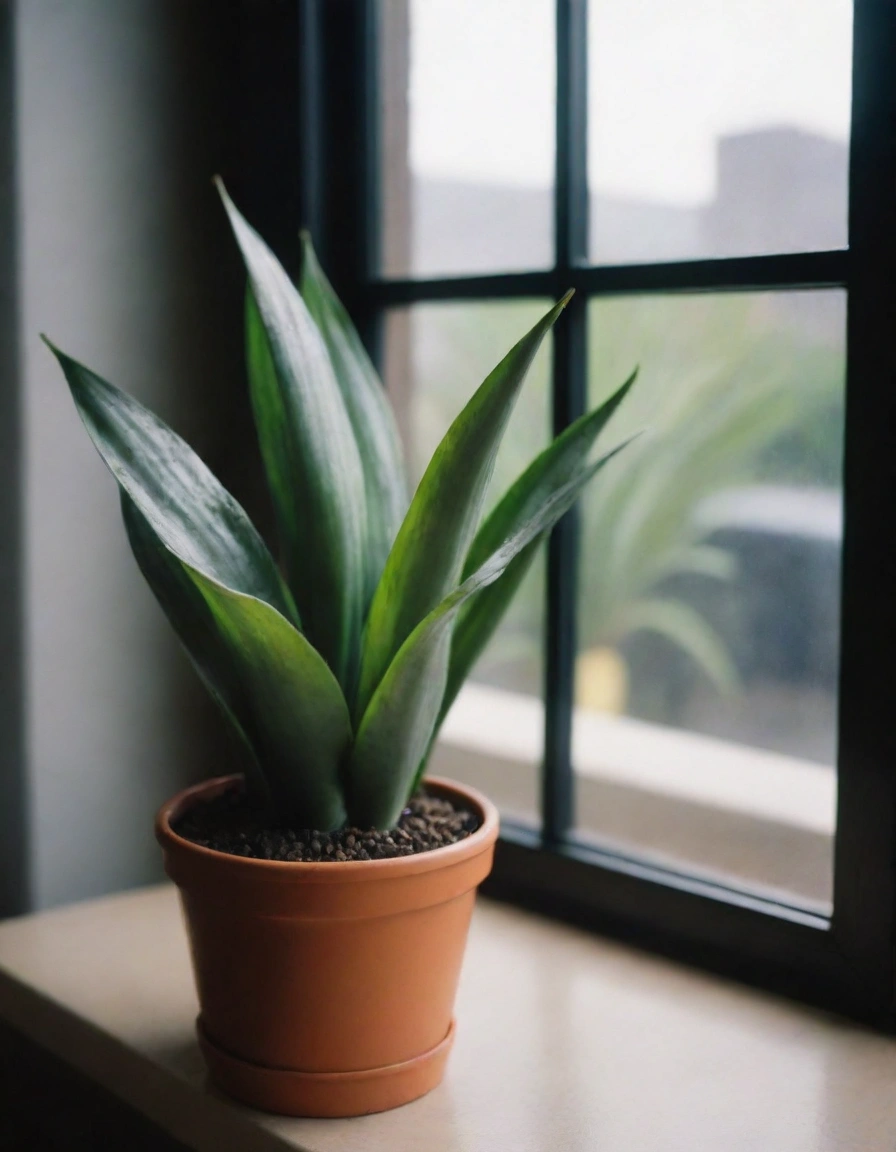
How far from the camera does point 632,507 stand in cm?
127

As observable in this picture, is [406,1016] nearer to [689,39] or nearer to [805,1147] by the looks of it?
[805,1147]

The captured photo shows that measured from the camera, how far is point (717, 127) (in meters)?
0.95

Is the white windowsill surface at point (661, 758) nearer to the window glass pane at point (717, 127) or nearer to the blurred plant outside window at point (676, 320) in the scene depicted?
the blurred plant outside window at point (676, 320)

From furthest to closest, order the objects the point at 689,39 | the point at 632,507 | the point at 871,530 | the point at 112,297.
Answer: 1. the point at 632,507
2. the point at 112,297
3. the point at 689,39
4. the point at 871,530

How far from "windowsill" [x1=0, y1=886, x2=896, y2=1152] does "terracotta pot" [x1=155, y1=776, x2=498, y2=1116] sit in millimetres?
24

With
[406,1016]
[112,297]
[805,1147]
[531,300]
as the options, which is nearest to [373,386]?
[531,300]

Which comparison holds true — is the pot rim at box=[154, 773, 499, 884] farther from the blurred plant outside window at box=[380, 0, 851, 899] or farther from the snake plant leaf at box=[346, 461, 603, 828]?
the blurred plant outside window at box=[380, 0, 851, 899]

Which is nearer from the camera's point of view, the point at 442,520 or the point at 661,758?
the point at 442,520

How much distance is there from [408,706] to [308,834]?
0.11m

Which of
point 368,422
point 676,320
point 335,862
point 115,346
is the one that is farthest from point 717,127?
point 335,862

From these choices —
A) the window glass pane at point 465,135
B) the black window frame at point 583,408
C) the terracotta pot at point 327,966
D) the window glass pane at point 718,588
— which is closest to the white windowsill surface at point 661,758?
the window glass pane at point 718,588

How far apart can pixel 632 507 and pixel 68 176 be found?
0.63 meters

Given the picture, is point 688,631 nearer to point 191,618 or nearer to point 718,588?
point 718,588

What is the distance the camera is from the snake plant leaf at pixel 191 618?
2.52 ft
